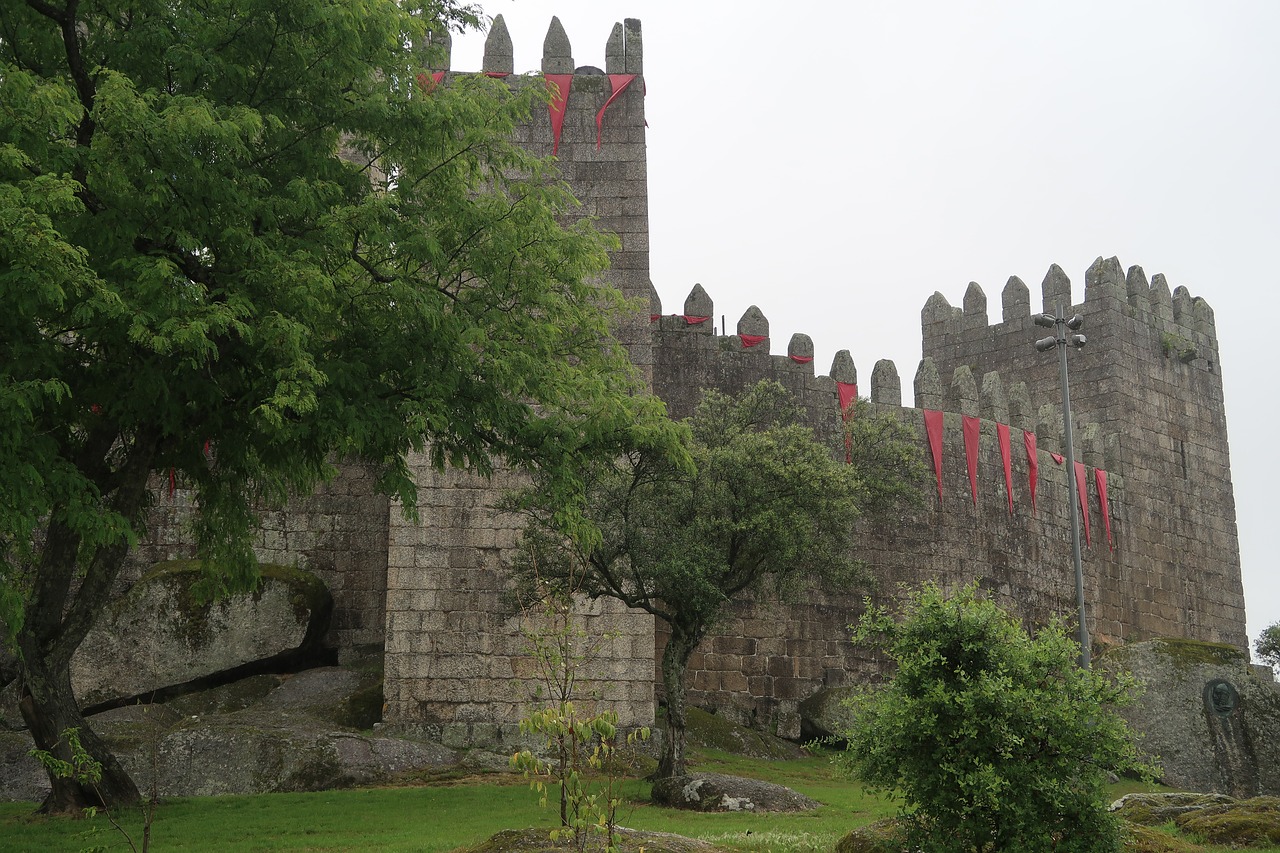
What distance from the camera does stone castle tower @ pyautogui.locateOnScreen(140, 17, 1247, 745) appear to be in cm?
1778

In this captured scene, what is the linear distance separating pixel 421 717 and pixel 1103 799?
10792 millimetres

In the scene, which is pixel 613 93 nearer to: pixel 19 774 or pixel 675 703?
pixel 675 703

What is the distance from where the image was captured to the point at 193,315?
10.5 meters

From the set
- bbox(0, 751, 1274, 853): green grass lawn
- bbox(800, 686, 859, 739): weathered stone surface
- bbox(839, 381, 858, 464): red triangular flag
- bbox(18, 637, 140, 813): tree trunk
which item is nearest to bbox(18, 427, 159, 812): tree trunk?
bbox(18, 637, 140, 813): tree trunk

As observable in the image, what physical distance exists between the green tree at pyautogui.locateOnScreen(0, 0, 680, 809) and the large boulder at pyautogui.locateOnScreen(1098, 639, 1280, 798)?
7532mm

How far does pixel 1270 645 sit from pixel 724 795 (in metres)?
28.9

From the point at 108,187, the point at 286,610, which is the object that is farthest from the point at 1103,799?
the point at 286,610

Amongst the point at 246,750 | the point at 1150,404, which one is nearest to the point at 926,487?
the point at 1150,404

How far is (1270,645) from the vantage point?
37062 millimetres

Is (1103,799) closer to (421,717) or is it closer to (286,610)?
(421,717)

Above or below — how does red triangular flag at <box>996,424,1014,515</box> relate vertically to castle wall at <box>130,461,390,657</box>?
above

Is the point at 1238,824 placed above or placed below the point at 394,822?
above

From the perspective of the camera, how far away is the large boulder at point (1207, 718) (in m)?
15.3

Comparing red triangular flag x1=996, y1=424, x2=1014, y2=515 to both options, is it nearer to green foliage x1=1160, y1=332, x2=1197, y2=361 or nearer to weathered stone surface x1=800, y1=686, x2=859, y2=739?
weathered stone surface x1=800, y1=686, x2=859, y2=739
